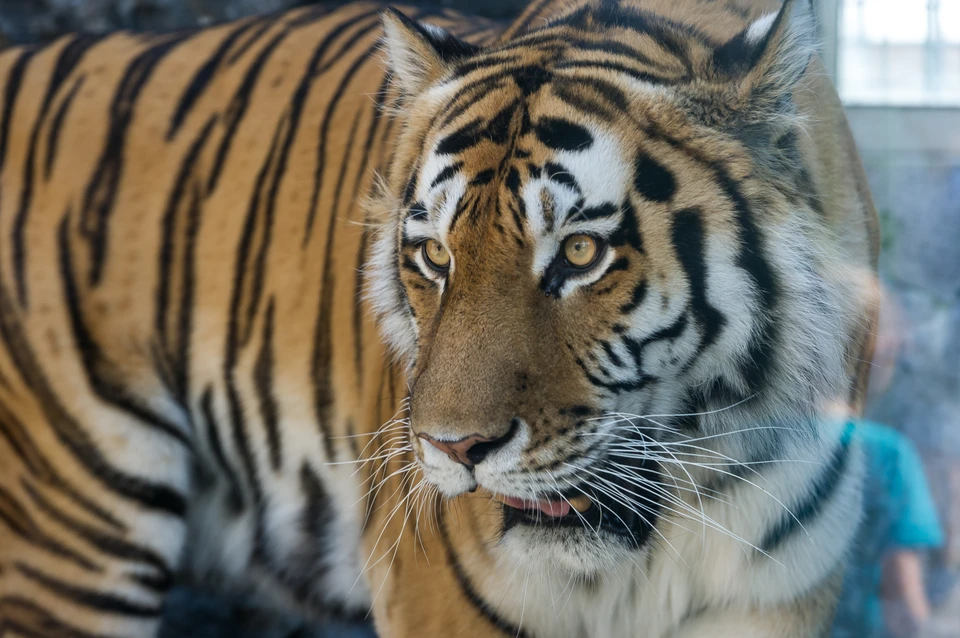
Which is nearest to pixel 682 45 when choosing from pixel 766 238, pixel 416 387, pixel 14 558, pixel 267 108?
pixel 766 238

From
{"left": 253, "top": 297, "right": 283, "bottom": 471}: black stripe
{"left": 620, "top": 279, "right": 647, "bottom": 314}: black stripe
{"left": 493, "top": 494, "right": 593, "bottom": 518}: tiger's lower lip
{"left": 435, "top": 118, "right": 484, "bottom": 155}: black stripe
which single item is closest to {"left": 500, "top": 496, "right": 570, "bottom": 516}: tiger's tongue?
{"left": 493, "top": 494, "right": 593, "bottom": 518}: tiger's lower lip

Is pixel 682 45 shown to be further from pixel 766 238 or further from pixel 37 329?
pixel 37 329

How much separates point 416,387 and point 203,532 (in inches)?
25.9

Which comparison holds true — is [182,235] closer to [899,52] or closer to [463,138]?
[463,138]

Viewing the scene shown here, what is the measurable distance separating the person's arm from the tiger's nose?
0.38m

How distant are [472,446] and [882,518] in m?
0.38

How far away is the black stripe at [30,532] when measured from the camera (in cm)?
120

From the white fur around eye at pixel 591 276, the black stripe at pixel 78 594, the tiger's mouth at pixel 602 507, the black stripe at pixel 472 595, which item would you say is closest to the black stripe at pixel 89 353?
the black stripe at pixel 78 594

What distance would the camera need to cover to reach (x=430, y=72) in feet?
2.74

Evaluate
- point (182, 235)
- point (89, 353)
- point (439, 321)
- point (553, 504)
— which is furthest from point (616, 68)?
point (89, 353)

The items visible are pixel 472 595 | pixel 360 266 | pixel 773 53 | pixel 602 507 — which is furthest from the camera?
pixel 360 266

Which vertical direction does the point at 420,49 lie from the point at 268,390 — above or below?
above

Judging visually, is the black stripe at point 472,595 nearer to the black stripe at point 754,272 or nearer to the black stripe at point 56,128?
the black stripe at point 754,272

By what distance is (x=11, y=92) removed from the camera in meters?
1.22
